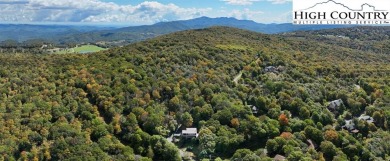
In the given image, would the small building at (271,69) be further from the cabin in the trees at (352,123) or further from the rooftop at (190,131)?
the rooftop at (190,131)

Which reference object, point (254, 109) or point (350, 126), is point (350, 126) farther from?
point (254, 109)

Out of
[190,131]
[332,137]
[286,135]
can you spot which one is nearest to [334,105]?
[332,137]

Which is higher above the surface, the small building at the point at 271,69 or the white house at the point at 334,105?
the small building at the point at 271,69

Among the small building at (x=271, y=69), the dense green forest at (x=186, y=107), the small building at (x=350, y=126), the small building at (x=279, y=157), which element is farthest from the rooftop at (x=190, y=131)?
the small building at (x=271, y=69)

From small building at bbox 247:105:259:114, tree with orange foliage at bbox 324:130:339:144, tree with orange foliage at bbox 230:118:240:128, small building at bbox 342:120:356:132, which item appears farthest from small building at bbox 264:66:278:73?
tree with orange foliage at bbox 324:130:339:144

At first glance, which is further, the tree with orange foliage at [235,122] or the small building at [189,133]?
the tree with orange foliage at [235,122]

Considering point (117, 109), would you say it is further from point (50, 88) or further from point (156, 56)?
point (156, 56)

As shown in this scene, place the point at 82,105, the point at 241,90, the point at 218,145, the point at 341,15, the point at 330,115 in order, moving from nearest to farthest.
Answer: the point at 218,145 < the point at 82,105 < the point at 330,115 < the point at 341,15 < the point at 241,90

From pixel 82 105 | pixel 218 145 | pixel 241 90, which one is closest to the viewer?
pixel 218 145

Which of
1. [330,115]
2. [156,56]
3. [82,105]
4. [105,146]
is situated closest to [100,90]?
[82,105]
